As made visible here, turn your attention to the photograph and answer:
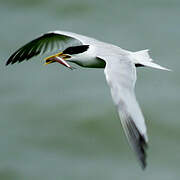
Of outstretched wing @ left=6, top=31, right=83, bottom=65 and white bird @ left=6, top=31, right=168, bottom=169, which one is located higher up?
white bird @ left=6, top=31, right=168, bottom=169

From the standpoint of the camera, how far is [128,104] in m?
3.88

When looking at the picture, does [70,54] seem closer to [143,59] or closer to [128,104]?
[143,59]

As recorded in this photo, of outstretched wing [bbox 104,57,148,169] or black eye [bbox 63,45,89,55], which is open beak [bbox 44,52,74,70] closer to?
black eye [bbox 63,45,89,55]

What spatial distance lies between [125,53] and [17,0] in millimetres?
6159

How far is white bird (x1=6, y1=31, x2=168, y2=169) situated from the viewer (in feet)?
12.2

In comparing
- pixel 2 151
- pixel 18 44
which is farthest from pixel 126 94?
pixel 18 44

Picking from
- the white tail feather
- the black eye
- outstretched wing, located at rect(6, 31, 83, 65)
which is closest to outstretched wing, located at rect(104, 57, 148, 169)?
the white tail feather

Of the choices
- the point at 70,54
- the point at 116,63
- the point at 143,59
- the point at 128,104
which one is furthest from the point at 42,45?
the point at 128,104

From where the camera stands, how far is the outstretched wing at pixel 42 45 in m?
5.74

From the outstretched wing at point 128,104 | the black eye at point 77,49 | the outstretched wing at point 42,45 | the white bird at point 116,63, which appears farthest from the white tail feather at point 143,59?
the outstretched wing at point 42,45

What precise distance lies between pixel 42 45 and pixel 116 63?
1462 millimetres

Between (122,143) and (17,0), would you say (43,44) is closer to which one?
(122,143)

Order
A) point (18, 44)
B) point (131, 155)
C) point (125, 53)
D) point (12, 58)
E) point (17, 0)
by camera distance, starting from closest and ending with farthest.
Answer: point (125, 53)
point (12, 58)
point (131, 155)
point (18, 44)
point (17, 0)

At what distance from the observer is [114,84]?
4.15 meters
